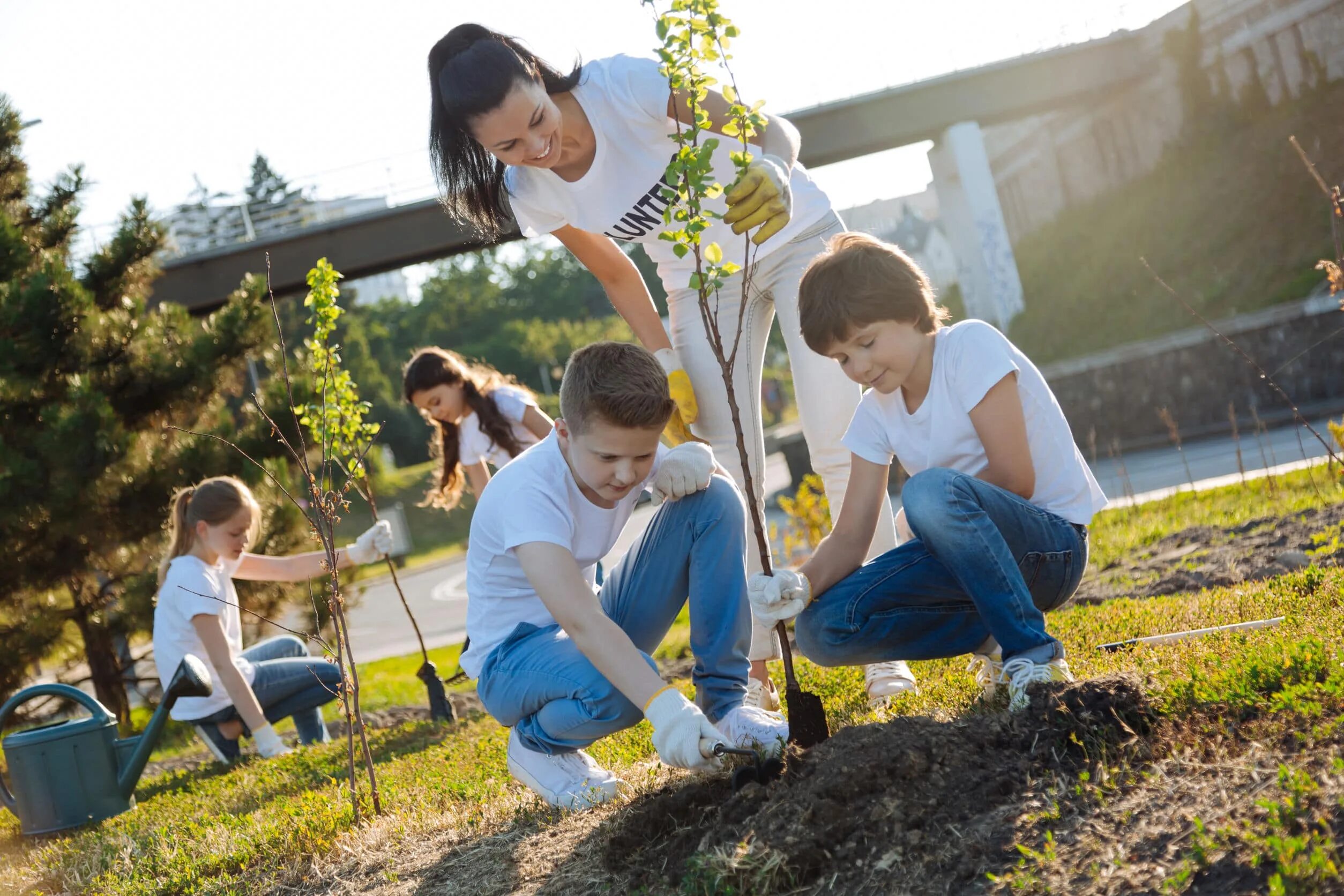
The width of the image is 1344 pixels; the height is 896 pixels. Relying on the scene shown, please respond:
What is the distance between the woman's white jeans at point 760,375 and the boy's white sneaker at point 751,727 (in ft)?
1.56

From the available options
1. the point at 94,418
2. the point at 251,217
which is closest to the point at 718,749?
the point at 94,418

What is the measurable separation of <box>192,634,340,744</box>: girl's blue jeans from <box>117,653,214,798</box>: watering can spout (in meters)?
1.13

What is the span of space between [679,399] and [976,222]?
1853cm

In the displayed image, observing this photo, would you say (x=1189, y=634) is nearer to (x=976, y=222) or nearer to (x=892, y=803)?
(x=892, y=803)

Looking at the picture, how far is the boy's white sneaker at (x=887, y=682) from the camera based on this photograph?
3.05m

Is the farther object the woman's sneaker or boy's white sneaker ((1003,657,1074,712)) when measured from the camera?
the woman's sneaker

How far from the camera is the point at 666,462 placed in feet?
9.03

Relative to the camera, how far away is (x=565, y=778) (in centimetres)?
277

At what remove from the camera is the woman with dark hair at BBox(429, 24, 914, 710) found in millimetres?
3004

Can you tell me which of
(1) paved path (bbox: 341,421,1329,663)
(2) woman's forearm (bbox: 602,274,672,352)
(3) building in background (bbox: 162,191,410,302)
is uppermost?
(3) building in background (bbox: 162,191,410,302)

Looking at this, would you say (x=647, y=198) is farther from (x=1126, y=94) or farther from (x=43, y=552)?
(x=1126, y=94)

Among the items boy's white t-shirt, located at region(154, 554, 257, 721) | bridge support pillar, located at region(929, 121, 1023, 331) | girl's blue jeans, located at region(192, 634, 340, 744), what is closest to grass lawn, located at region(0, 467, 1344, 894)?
boy's white t-shirt, located at region(154, 554, 257, 721)

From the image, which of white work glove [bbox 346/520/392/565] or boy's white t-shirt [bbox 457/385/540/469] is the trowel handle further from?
boy's white t-shirt [bbox 457/385/540/469]

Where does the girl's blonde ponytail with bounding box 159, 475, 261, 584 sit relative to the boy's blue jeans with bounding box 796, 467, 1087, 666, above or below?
above
